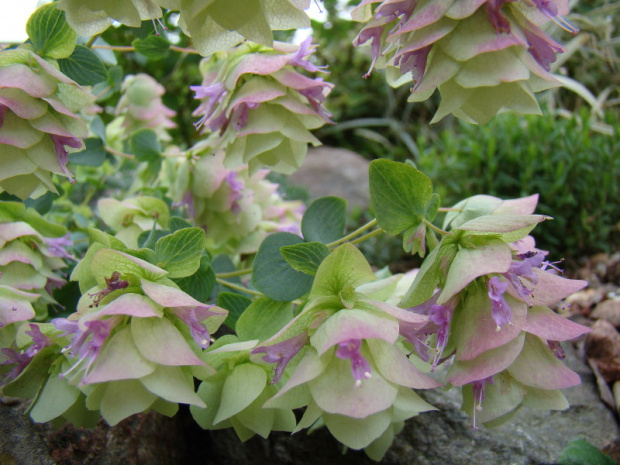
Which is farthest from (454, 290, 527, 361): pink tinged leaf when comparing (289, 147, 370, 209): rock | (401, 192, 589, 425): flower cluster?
(289, 147, 370, 209): rock

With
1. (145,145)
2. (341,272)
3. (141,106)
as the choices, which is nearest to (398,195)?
(341,272)

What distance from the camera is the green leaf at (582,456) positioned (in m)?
0.81

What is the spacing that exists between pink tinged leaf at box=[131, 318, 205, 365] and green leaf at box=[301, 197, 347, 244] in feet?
0.80

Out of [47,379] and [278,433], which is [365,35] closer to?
[47,379]

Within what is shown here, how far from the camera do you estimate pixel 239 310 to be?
68 centimetres

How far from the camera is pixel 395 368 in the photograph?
474mm

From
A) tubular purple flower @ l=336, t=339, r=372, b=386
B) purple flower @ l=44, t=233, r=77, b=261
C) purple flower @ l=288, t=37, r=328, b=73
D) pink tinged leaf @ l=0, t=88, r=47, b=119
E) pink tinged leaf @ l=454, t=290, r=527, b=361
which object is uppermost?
pink tinged leaf @ l=0, t=88, r=47, b=119

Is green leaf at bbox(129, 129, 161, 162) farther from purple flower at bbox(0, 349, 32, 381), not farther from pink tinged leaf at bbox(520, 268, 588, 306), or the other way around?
pink tinged leaf at bbox(520, 268, 588, 306)

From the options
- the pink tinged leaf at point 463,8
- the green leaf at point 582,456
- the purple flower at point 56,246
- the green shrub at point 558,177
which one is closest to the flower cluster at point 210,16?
the pink tinged leaf at point 463,8

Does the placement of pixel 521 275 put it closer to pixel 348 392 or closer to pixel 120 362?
pixel 348 392

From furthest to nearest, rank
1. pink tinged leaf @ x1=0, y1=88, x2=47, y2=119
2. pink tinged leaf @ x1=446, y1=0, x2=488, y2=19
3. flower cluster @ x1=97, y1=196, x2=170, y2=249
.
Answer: flower cluster @ x1=97, y1=196, x2=170, y2=249 < pink tinged leaf @ x1=0, y1=88, x2=47, y2=119 < pink tinged leaf @ x1=446, y1=0, x2=488, y2=19

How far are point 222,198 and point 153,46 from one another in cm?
26

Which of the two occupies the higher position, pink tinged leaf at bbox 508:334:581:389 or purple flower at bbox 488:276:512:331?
purple flower at bbox 488:276:512:331

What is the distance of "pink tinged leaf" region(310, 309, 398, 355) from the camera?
44 centimetres
